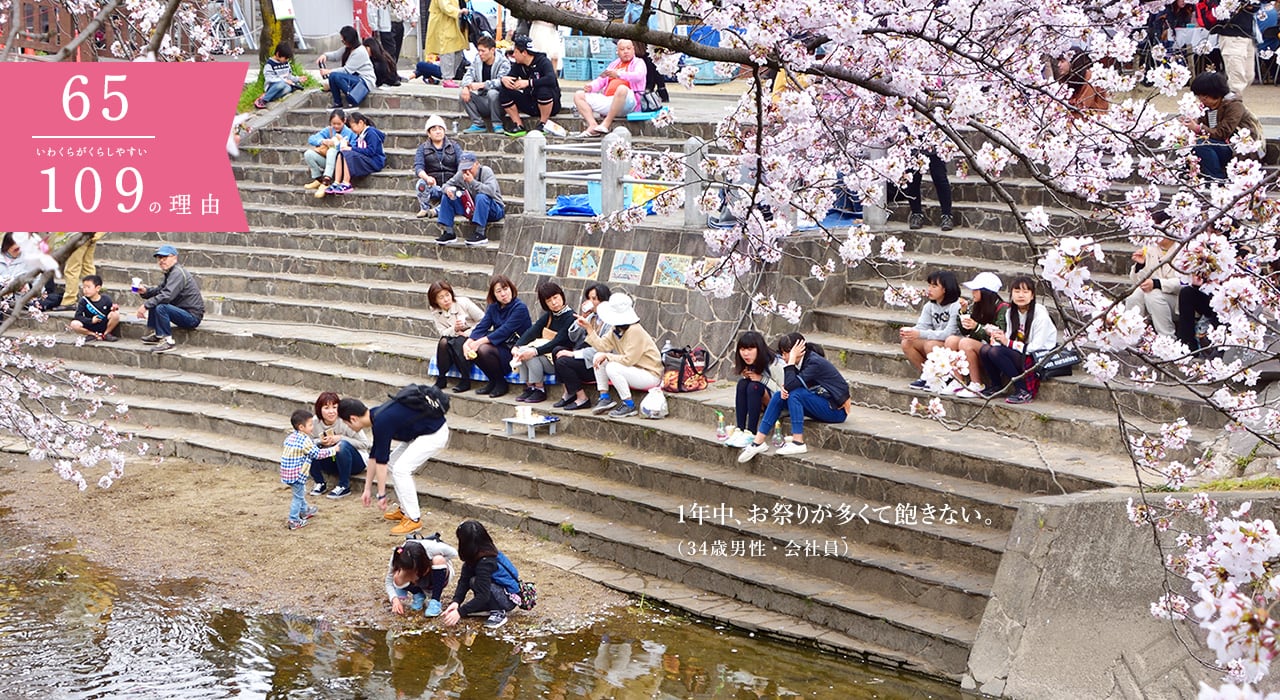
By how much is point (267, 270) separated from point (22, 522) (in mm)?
6246

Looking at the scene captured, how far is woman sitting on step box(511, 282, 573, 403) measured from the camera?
13.6 m

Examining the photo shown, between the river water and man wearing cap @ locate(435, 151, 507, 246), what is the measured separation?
697cm

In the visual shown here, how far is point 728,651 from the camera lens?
396 inches

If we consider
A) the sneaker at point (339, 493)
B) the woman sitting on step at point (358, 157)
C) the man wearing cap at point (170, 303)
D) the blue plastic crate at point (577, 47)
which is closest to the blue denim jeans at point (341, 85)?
the woman sitting on step at point (358, 157)

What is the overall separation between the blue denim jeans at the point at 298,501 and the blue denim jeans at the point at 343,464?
663 mm

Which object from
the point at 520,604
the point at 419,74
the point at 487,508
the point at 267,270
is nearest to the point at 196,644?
the point at 520,604

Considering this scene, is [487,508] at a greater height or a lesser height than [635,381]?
lesser

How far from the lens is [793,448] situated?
11805mm

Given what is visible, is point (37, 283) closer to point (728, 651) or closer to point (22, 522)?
point (728, 651)

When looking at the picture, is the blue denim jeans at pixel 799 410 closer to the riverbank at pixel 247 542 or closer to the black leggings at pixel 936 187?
the riverbank at pixel 247 542

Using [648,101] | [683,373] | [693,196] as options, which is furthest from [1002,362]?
[648,101]

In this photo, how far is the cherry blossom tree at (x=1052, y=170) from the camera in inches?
260

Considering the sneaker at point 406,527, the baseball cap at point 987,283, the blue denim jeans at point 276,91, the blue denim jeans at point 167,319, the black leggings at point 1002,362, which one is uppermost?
the blue denim jeans at point 276,91

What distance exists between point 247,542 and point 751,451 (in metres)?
4.32
